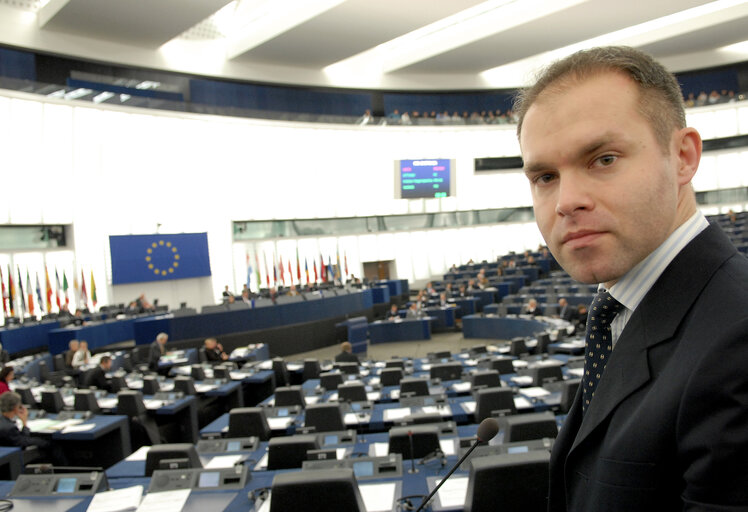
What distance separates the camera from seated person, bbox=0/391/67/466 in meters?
5.41

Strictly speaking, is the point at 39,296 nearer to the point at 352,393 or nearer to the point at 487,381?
the point at 352,393

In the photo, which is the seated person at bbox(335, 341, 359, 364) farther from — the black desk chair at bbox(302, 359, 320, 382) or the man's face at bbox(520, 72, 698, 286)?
the man's face at bbox(520, 72, 698, 286)

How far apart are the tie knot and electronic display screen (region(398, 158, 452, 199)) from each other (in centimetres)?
2345


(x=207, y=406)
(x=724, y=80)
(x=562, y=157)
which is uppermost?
(x=724, y=80)

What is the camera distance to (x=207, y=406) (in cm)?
845

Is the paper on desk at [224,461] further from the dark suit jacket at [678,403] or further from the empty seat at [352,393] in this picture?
the dark suit jacket at [678,403]

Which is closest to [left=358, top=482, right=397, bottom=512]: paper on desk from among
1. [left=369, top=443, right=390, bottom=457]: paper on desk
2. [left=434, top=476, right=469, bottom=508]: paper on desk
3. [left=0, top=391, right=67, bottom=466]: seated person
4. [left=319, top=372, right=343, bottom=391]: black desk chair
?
[left=434, top=476, right=469, bottom=508]: paper on desk

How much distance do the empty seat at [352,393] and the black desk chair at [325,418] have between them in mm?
1100

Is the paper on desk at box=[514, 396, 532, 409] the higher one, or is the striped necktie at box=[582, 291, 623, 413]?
the striped necktie at box=[582, 291, 623, 413]

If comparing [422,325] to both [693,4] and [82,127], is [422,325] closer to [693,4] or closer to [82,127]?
[82,127]

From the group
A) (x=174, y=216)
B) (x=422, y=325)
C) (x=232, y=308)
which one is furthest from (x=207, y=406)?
(x=174, y=216)

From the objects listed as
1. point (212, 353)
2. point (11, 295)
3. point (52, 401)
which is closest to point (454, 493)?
point (52, 401)

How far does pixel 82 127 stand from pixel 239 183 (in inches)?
232

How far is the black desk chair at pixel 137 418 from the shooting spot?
658cm
